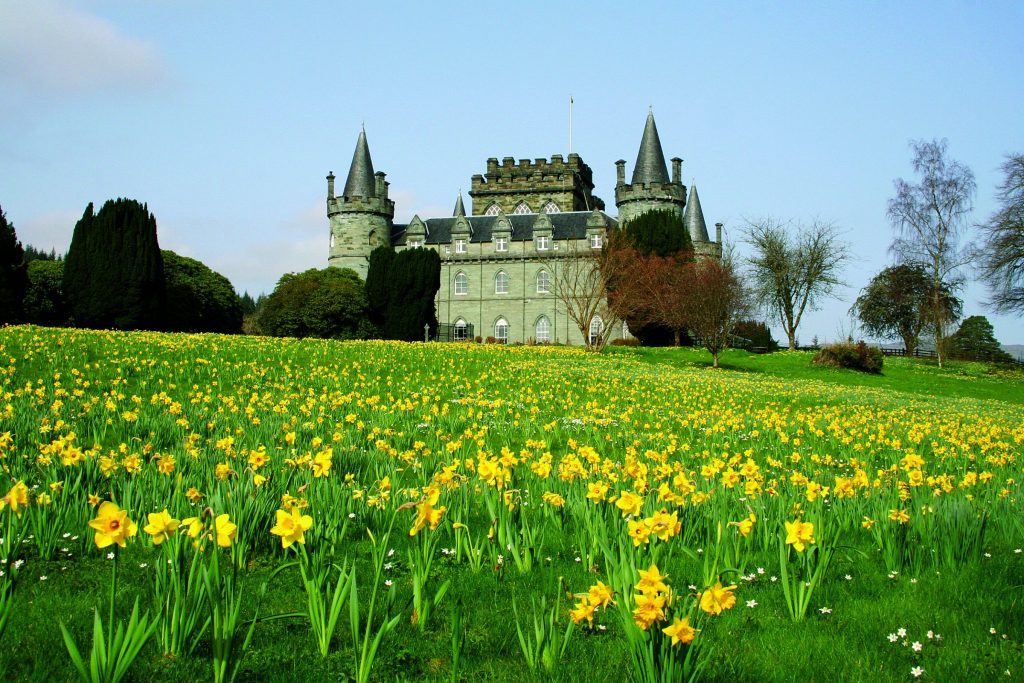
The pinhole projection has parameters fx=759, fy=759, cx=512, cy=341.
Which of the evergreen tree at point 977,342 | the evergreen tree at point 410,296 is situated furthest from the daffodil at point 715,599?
the evergreen tree at point 977,342

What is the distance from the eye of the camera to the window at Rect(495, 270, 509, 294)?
66062 millimetres

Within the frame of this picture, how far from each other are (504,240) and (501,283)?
375 cm

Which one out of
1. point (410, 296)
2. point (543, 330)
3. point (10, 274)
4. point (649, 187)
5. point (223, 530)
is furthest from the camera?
point (543, 330)

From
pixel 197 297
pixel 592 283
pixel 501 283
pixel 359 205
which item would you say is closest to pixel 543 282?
pixel 501 283

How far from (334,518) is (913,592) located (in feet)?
11.0

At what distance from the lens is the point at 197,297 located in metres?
47.9

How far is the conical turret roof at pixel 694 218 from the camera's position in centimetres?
6525

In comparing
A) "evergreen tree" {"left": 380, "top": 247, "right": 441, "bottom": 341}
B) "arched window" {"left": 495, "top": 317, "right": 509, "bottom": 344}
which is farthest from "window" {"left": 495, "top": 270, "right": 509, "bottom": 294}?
"evergreen tree" {"left": 380, "top": 247, "right": 441, "bottom": 341}

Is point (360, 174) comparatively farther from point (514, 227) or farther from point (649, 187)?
point (649, 187)

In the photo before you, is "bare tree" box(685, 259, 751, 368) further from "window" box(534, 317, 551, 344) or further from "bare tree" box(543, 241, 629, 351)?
"window" box(534, 317, 551, 344)

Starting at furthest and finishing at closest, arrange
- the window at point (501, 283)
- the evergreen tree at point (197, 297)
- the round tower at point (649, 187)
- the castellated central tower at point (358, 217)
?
the window at point (501, 283), the castellated central tower at point (358, 217), the round tower at point (649, 187), the evergreen tree at point (197, 297)

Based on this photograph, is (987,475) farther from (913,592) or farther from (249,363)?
(249,363)

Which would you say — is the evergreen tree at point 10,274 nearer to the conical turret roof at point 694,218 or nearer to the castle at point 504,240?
the castle at point 504,240

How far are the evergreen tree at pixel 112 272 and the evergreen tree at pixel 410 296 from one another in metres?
20.8
